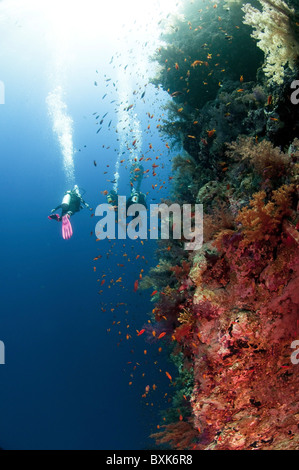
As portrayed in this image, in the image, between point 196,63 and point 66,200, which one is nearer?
point 196,63

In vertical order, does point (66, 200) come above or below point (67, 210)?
above

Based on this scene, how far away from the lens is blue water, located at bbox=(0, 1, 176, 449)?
3406 centimetres

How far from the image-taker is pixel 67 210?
982cm

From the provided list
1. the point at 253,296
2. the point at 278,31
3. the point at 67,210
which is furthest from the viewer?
the point at 67,210

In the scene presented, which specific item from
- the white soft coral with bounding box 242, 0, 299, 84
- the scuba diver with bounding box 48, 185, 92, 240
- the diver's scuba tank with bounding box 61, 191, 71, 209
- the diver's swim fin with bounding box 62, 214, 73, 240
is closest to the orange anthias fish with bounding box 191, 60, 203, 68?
the white soft coral with bounding box 242, 0, 299, 84

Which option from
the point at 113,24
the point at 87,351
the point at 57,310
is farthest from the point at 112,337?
the point at 113,24

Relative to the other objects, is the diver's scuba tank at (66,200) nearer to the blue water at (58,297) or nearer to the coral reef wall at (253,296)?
the coral reef wall at (253,296)

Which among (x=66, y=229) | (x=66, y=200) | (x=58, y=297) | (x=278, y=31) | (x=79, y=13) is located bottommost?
(x=58, y=297)

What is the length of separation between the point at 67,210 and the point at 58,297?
46.2 m

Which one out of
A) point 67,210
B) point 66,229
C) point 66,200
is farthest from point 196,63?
point 66,229

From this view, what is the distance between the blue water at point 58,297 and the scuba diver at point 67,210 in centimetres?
1922

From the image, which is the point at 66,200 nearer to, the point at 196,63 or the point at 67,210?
the point at 67,210

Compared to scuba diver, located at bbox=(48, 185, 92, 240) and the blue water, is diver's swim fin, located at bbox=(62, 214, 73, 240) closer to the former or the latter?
scuba diver, located at bbox=(48, 185, 92, 240)

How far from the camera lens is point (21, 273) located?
53.6m
